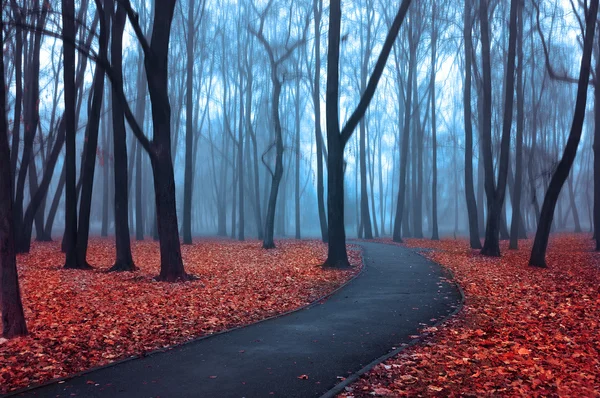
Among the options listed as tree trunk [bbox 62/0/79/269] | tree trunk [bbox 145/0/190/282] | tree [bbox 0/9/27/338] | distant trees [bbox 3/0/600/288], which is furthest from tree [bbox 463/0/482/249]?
tree [bbox 0/9/27/338]

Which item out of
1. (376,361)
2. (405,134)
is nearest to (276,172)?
(405,134)

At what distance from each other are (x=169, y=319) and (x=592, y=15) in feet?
49.5

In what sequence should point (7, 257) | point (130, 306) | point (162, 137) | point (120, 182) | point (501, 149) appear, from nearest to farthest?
point (7, 257), point (130, 306), point (162, 137), point (120, 182), point (501, 149)

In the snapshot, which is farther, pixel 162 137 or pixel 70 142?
pixel 70 142

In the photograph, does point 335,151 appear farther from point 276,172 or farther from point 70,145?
point 276,172

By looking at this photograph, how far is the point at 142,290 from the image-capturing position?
12273 mm

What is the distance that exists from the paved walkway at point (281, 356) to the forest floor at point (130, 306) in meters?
0.55

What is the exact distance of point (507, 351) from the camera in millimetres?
7086

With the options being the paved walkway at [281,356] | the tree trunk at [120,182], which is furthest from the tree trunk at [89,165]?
the paved walkway at [281,356]

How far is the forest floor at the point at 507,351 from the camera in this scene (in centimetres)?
567

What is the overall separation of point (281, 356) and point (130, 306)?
4.41 metres

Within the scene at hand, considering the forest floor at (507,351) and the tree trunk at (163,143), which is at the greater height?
the tree trunk at (163,143)

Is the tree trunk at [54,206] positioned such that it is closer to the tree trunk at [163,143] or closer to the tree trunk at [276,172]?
the tree trunk at [276,172]

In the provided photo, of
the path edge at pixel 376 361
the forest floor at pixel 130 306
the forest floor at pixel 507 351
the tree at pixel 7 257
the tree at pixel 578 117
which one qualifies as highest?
the tree at pixel 578 117
